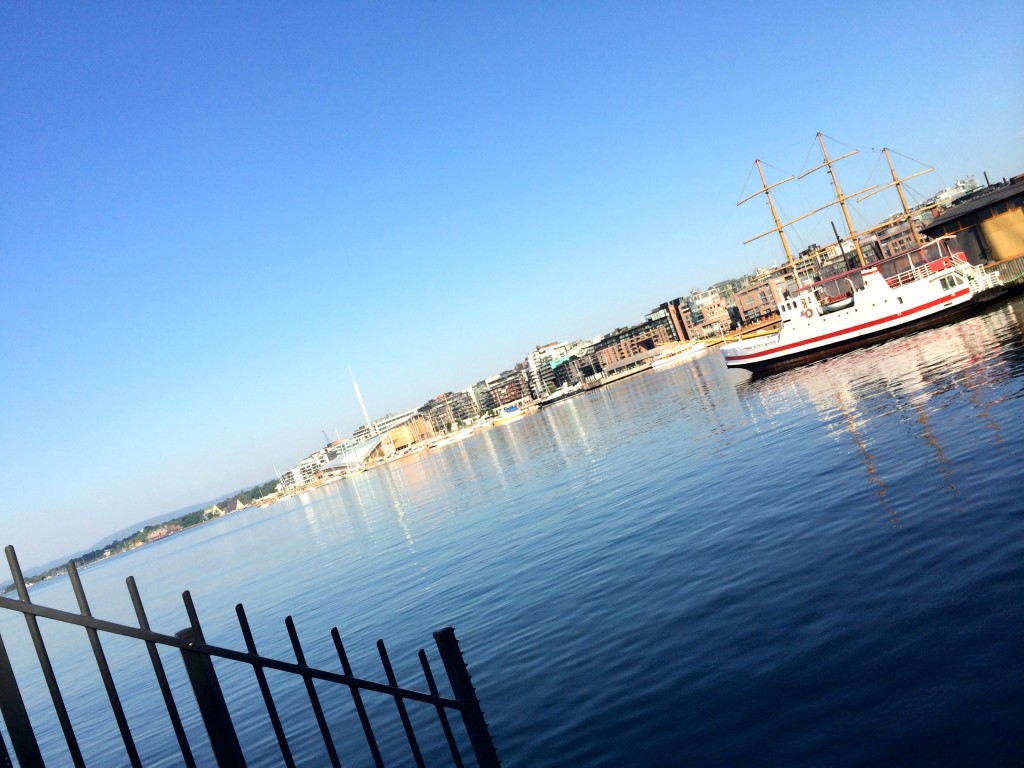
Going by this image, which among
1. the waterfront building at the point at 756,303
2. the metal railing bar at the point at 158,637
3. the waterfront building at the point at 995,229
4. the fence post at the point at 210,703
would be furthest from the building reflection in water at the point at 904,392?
the waterfront building at the point at 756,303

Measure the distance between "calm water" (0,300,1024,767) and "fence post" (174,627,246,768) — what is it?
509 centimetres

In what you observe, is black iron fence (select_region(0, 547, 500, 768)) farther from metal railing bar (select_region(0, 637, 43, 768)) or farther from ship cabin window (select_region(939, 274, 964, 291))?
ship cabin window (select_region(939, 274, 964, 291))

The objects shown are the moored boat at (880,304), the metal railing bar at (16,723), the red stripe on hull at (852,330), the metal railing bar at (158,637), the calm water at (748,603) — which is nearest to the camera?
the metal railing bar at (16,723)

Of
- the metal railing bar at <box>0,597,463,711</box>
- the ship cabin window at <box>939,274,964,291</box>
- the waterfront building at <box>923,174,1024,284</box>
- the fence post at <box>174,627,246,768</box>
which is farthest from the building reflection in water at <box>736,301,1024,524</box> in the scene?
the fence post at <box>174,627,246,768</box>

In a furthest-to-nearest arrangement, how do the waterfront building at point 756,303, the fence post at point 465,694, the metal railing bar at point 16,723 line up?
the waterfront building at point 756,303 → the fence post at point 465,694 → the metal railing bar at point 16,723

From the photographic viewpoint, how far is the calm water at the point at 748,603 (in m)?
7.67

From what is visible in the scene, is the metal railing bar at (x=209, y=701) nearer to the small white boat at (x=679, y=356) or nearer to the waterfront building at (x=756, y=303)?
the small white boat at (x=679, y=356)

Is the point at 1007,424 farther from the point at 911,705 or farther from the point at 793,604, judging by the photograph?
the point at 911,705

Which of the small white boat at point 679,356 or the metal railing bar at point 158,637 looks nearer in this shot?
the metal railing bar at point 158,637

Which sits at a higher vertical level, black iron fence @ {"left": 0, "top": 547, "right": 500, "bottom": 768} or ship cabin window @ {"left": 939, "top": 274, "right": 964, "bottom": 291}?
black iron fence @ {"left": 0, "top": 547, "right": 500, "bottom": 768}

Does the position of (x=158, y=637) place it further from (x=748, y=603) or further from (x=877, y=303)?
(x=877, y=303)

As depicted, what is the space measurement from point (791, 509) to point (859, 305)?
43398 mm

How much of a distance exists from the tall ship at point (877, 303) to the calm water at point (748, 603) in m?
20.2

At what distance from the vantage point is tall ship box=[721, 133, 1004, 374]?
171 ft
